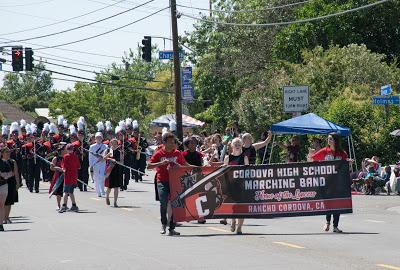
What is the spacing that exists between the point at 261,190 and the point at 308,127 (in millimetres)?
12889

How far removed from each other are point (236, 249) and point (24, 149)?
20.1m

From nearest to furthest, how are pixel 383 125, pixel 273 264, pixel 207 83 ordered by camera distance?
1. pixel 273 264
2. pixel 383 125
3. pixel 207 83

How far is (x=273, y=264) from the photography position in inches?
543

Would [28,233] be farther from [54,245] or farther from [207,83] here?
[207,83]

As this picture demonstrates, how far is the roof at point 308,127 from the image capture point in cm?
3148

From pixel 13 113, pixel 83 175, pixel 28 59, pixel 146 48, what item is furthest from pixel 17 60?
pixel 13 113

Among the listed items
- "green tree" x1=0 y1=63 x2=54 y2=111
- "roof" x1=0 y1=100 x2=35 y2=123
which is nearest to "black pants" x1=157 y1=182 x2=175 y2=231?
"roof" x1=0 y1=100 x2=35 y2=123

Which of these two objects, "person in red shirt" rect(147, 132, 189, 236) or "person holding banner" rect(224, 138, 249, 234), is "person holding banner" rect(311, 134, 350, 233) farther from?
"person in red shirt" rect(147, 132, 189, 236)

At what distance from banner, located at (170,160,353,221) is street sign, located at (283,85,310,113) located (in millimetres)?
15180

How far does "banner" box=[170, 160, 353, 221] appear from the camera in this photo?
1875 centimetres

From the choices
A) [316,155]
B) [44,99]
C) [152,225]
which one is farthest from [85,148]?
[44,99]

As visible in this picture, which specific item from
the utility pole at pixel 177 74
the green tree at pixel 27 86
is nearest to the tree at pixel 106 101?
the utility pole at pixel 177 74

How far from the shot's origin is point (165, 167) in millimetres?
18656

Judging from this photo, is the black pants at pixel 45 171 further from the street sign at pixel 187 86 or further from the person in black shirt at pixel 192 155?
the person in black shirt at pixel 192 155
